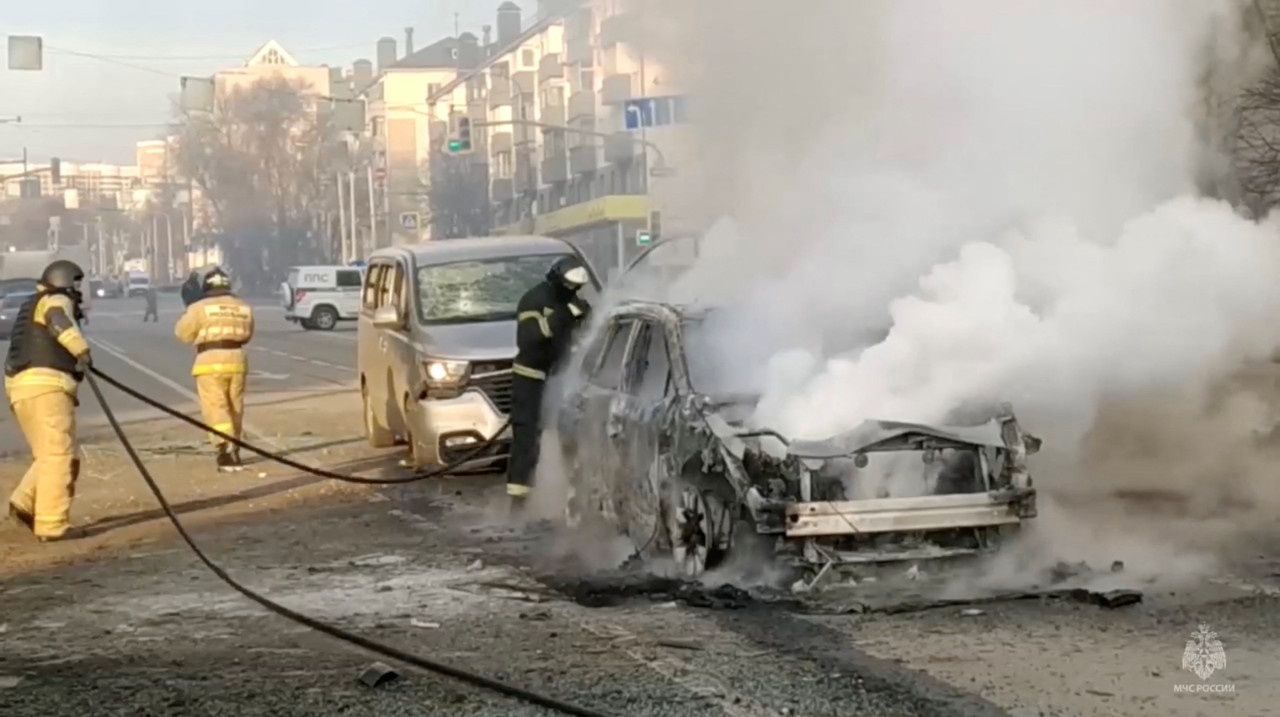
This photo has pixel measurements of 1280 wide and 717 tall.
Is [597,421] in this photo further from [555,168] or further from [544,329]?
[555,168]

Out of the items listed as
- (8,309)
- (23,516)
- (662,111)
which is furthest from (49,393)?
(8,309)

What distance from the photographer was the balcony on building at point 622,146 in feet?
90.9

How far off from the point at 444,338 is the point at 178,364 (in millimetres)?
19391

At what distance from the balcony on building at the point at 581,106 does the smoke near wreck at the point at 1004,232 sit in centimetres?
3512

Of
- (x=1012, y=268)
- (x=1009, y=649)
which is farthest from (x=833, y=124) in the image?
(x=1009, y=649)

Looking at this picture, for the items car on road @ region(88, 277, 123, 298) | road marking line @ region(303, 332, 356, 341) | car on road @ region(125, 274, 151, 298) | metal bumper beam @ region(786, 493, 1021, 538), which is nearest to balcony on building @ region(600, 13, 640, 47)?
metal bumper beam @ region(786, 493, 1021, 538)

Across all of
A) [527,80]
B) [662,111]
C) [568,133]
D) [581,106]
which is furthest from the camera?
[527,80]

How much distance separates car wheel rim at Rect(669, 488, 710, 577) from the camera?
8195mm

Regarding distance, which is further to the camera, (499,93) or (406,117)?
(406,117)

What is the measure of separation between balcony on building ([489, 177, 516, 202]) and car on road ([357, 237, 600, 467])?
66234mm

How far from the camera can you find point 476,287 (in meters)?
13.9

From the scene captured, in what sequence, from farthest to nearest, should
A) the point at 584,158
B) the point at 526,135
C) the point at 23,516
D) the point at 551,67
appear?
the point at 526,135, the point at 584,158, the point at 551,67, the point at 23,516

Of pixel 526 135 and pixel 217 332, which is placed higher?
pixel 526 135

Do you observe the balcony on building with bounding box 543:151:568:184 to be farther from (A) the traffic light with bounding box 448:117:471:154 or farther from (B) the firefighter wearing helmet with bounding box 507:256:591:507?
(B) the firefighter wearing helmet with bounding box 507:256:591:507
